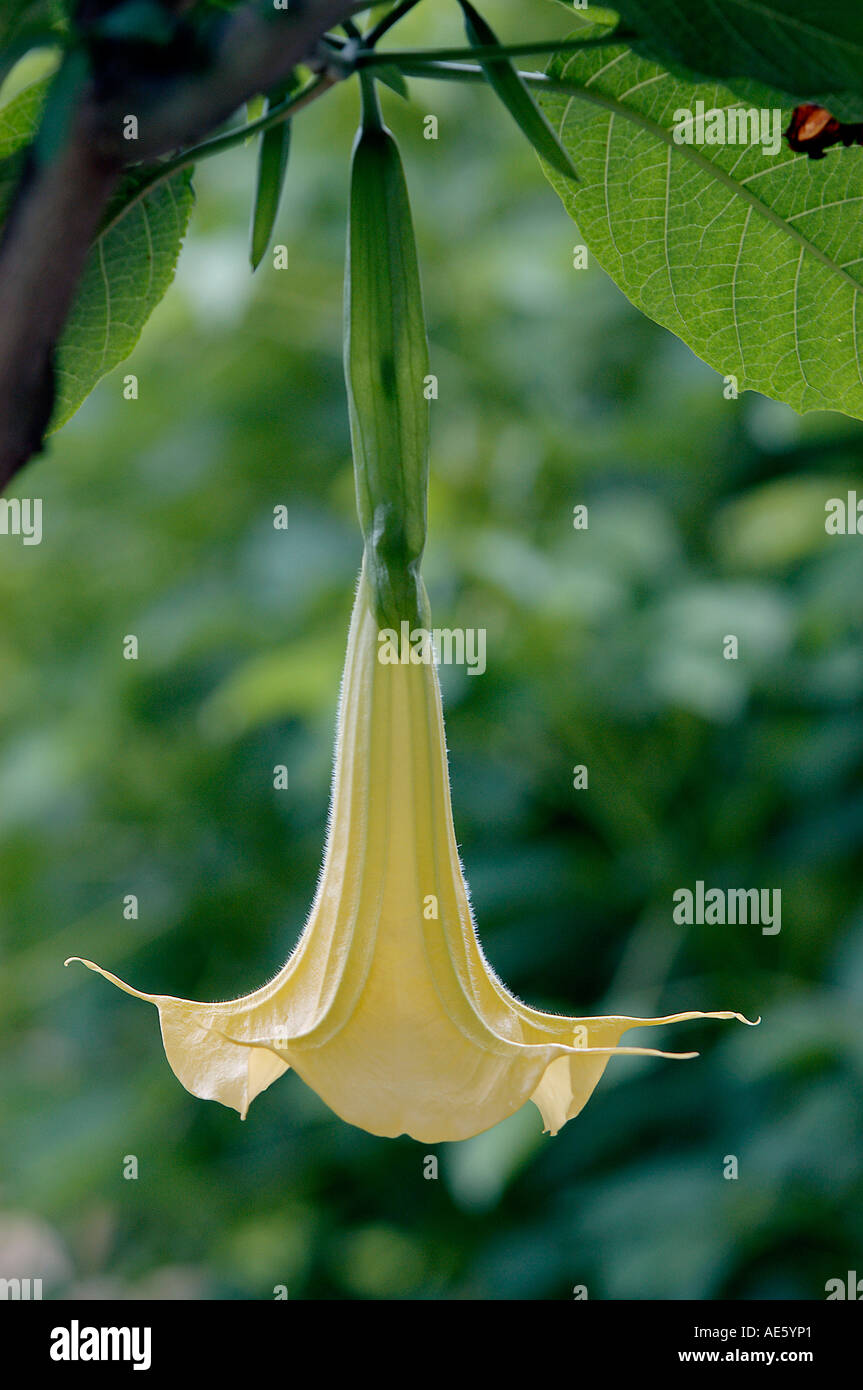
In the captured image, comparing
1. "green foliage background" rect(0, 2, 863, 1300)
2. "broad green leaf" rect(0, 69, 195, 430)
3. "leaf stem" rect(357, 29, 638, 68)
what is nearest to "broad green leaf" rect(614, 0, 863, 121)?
"leaf stem" rect(357, 29, 638, 68)

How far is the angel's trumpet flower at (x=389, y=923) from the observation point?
0.98 feet

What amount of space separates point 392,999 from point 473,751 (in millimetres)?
867

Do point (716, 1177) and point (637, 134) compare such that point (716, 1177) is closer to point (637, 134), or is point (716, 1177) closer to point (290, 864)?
point (290, 864)

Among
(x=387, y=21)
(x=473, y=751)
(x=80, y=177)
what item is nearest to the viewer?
(x=80, y=177)

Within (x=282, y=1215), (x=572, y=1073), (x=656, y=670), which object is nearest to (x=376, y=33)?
(x=572, y=1073)

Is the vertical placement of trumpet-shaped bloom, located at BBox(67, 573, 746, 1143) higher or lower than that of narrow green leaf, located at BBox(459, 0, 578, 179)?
lower

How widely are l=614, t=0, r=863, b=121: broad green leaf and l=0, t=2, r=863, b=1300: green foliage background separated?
69 centimetres

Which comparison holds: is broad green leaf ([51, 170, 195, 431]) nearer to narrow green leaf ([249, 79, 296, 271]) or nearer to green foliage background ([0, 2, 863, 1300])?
narrow green leaf ([249, 79, 296, 271])

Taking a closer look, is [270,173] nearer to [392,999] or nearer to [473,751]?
[392,999]

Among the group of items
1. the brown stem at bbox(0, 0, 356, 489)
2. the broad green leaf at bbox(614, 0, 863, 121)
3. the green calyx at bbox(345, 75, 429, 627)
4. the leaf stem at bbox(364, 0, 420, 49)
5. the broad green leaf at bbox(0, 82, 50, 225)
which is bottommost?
the brown stem at bbox(0, 0, 356, 489)

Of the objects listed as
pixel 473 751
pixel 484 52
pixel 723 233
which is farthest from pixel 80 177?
pixel 473 751

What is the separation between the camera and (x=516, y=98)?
0.88 feet

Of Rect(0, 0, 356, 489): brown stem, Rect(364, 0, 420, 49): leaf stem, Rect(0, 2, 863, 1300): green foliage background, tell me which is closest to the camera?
Rect(0, 0, 356, 489): brown stem

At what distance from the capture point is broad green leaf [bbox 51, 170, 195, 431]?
335 millimetres
